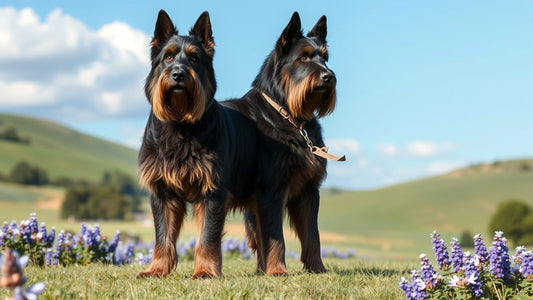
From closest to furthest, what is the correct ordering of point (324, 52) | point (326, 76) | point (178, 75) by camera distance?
point (178, 75) → point (326, 76) → point (324, 52)

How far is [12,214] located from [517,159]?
77678 millimetres

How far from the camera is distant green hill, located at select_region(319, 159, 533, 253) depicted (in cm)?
5902

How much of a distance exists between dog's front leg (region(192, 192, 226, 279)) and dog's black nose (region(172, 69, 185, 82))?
4.11 feet

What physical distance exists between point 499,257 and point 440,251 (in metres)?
0.50

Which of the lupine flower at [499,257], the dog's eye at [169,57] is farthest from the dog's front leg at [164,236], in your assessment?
the lupine flower at [499,257]

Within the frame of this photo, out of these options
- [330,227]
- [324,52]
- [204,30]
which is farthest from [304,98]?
[330,227]

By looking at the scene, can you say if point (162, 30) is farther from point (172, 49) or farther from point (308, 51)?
point (308, 51)

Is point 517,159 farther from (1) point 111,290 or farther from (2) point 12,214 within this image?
(1) point 111,290

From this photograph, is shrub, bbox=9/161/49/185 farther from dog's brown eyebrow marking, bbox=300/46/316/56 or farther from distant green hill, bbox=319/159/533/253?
dog's brown eyebrow marking, bbox=300/46/316/56

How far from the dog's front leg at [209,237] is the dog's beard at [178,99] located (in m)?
0.90

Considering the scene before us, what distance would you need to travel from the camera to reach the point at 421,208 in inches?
2739

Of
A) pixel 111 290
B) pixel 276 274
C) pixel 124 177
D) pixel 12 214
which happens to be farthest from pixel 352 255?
pixel 124 177

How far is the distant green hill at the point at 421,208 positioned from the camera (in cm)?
5902

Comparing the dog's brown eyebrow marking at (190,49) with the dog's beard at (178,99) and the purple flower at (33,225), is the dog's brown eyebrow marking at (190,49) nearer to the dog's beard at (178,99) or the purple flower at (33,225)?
the dog's beard at (178,99)
